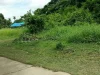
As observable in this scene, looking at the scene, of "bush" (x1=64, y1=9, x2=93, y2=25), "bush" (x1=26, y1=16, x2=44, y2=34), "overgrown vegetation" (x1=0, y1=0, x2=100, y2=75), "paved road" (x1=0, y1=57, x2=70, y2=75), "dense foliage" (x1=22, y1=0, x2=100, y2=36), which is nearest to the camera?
"paved road" (x1=0, y1=57, x2=70, y2=75)

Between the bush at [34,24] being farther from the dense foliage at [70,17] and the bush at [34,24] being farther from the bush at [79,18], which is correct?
the bush at [79,18]

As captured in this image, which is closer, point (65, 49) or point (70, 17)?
point (65, 49)

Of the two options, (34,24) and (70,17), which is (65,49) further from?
(70,17)

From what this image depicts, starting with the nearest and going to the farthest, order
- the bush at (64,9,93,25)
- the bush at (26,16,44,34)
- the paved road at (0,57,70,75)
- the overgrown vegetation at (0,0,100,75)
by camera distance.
→ the paved road at (0,57,70,75), the overgrown vegetation at (0,0,100,75), the bush at (26,16,44,34), the bush at (64,9,93,25)

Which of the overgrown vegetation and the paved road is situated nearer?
the paved road

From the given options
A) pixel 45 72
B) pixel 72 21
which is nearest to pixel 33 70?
pixel 45 72

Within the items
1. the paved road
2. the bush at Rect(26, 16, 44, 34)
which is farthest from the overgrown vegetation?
the paved road

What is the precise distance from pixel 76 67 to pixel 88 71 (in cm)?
55

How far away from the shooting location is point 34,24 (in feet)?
59.3

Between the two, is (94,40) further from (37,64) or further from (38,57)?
(37,64)

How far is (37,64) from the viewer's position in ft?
24.9

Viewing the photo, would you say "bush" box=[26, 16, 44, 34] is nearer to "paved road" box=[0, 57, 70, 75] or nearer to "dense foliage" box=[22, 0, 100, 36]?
"dense foliage" box=[22, 0, 100, 36]

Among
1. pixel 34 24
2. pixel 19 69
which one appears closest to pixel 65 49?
pixel 19 69

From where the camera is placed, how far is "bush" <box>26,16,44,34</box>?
17.7 meters
